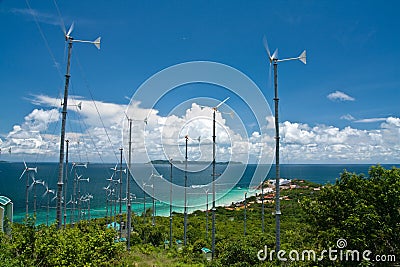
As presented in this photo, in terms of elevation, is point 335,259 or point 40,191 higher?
point 335,259

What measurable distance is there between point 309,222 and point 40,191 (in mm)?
108600

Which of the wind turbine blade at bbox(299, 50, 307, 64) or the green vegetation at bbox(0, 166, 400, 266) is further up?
the wind turbine blade at bbox(299, 50, 307, 64)

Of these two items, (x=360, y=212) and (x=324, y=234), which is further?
(x=324, y=234)

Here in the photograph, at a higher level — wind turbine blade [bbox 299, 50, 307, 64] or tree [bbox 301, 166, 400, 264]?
wind turbine blade [bbox 299, 50, 307, 64]

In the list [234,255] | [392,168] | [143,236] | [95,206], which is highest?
[392,168]

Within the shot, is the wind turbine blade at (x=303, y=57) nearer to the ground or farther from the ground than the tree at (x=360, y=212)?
farther from the ground

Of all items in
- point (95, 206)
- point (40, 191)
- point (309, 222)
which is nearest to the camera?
point (309, 222)

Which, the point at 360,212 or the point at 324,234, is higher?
the point at 360,212

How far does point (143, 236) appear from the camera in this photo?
2505cm

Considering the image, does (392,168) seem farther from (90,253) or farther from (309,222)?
(90,253)

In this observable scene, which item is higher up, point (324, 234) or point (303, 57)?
point (303, 57)

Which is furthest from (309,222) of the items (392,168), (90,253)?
(90,253)

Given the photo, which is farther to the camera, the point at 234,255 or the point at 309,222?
the point at 234,255

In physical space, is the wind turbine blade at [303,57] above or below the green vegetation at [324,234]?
above
